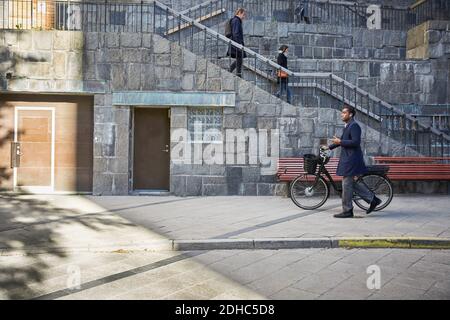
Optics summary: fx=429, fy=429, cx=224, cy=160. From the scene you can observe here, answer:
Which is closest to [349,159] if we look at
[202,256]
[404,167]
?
[202,256]

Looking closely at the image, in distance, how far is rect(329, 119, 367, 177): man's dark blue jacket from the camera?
26.6 feet

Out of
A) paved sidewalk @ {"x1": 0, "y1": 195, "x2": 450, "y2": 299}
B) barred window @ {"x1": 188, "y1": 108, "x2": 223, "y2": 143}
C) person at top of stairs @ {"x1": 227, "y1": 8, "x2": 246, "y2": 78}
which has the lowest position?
paved sidewalk @ {"x1": 0, "y1": 195, "x2": 450, "y2": 299}

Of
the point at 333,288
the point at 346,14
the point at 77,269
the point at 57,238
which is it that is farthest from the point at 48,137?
the point at 346,14

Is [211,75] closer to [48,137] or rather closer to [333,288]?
[48,137]

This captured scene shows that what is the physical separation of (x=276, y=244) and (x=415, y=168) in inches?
269

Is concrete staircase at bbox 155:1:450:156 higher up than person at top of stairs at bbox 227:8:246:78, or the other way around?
person at top of stairs at bbox 227:8:246:78

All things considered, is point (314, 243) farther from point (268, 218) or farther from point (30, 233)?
point (30, 233)

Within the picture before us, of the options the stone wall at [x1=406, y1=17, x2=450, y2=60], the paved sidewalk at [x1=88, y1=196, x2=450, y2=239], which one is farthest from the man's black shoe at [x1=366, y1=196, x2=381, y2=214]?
the stone wall at [x1=406, y1=17, x2=450, y2=60]

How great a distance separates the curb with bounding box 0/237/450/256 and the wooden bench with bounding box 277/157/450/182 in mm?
4927

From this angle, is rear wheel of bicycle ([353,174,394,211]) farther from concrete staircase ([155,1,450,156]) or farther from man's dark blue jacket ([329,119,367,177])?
concrete staircase ([155,1,450,156])

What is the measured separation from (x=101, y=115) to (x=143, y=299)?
27.3ft

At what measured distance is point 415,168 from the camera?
38.0 ft

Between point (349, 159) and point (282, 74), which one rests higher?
point (282, 74)

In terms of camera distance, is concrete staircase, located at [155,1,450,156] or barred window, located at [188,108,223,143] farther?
concrete staircase, located at [155,1,450,156]
